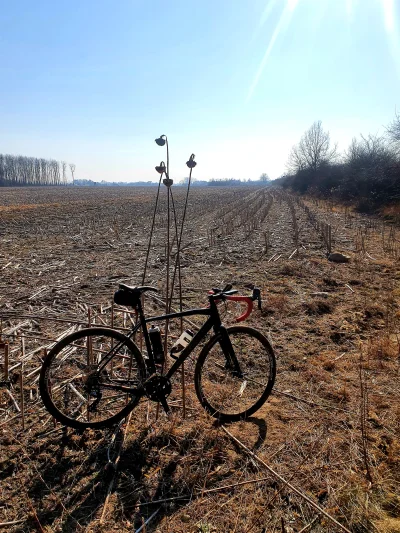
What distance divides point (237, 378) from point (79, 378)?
1815 millimetres

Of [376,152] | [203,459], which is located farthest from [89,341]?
[376,152]

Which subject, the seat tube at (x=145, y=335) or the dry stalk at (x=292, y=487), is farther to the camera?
the seat tube at (x=145, y=335)

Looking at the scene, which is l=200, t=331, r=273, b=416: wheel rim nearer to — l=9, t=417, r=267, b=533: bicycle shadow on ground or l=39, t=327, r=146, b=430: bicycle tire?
l=9, t=417, r=267, b=533: bicycle shadow on ground

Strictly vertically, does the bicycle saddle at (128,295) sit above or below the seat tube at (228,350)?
above

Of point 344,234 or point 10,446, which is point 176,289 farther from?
point 344,234

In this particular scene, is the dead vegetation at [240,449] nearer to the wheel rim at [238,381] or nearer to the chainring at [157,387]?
the wheel rim at [238,381]

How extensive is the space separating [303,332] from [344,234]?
11337mm

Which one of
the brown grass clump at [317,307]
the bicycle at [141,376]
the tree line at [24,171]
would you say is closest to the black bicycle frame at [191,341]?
the bicycle at [141,376]

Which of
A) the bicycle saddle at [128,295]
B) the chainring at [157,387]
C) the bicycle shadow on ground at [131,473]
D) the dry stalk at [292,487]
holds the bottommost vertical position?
the bicycle shadow on ground at [131,473]

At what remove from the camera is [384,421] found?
3.39 meters

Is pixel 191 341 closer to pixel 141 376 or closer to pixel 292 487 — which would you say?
pixel 141 376

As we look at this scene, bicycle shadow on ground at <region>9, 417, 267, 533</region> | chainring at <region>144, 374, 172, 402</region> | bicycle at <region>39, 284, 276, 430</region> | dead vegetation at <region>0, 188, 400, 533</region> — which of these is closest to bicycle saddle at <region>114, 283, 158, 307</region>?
bicycle at <region>39, 284, 276, 430</region>

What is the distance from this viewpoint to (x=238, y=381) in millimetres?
3855

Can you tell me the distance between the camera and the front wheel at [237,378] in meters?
3.39
